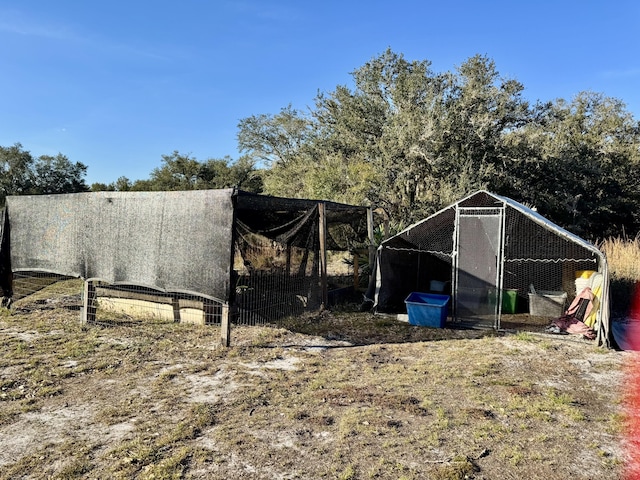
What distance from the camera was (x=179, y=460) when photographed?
9.71ft

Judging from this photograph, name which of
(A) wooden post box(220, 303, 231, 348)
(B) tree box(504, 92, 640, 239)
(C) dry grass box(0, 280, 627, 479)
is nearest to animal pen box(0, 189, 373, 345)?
(A) wooden post box(220, 303, 231, 348)

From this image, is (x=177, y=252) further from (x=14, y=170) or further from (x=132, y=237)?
(x=14, y=170)

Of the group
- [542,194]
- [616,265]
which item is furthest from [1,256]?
[542,194]

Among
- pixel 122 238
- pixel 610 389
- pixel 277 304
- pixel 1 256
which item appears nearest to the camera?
pixel 610 389

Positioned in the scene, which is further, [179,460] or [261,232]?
[261,232]

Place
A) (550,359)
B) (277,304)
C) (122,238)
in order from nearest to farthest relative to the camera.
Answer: (550,359) < (122,238) < (277,304)

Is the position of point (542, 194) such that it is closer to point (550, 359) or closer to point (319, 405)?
point (550, 359)

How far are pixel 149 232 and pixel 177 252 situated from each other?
64 centimetres

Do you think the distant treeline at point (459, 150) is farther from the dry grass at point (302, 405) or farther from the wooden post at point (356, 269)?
the dry grass at point (302, 405)

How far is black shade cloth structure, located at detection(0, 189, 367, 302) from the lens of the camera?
5617mm

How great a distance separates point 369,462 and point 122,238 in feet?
16.4

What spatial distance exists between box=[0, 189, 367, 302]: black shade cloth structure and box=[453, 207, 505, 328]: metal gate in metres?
2.20

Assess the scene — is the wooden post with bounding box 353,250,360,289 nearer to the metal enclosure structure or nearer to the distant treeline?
the metal enclosure structure

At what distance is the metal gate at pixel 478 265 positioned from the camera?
709cm
